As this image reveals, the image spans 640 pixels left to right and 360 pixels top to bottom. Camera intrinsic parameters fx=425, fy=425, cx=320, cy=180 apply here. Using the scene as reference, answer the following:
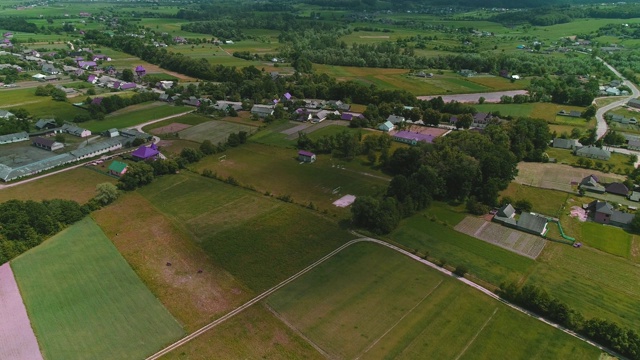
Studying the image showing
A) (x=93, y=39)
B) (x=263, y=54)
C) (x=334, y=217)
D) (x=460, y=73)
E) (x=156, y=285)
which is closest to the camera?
(x=156, y=285)

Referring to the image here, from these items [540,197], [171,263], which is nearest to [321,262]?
[171,263]

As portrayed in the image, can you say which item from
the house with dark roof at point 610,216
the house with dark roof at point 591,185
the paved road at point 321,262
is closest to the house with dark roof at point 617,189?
the house with dark roof at point 591,185

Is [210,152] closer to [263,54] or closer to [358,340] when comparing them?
[358,340]

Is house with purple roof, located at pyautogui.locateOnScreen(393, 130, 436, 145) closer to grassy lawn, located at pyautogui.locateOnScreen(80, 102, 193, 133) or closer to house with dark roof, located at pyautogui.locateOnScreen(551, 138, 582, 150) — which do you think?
house with dark roof, located at pyautogui.locateOnScreen(551, 138, 582, 150)

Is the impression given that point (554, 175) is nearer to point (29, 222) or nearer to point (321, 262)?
point (321, 262)

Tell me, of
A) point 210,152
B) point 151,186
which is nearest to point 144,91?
point 210,152

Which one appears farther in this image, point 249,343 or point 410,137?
point 410,137

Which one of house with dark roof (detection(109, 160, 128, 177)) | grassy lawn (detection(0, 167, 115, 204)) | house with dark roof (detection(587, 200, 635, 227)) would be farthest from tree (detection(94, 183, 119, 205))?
house with dark roof (detection(587, 200, 635, 227))

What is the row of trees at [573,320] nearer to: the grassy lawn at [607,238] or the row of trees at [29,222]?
the grassy lawn at [607,238]
